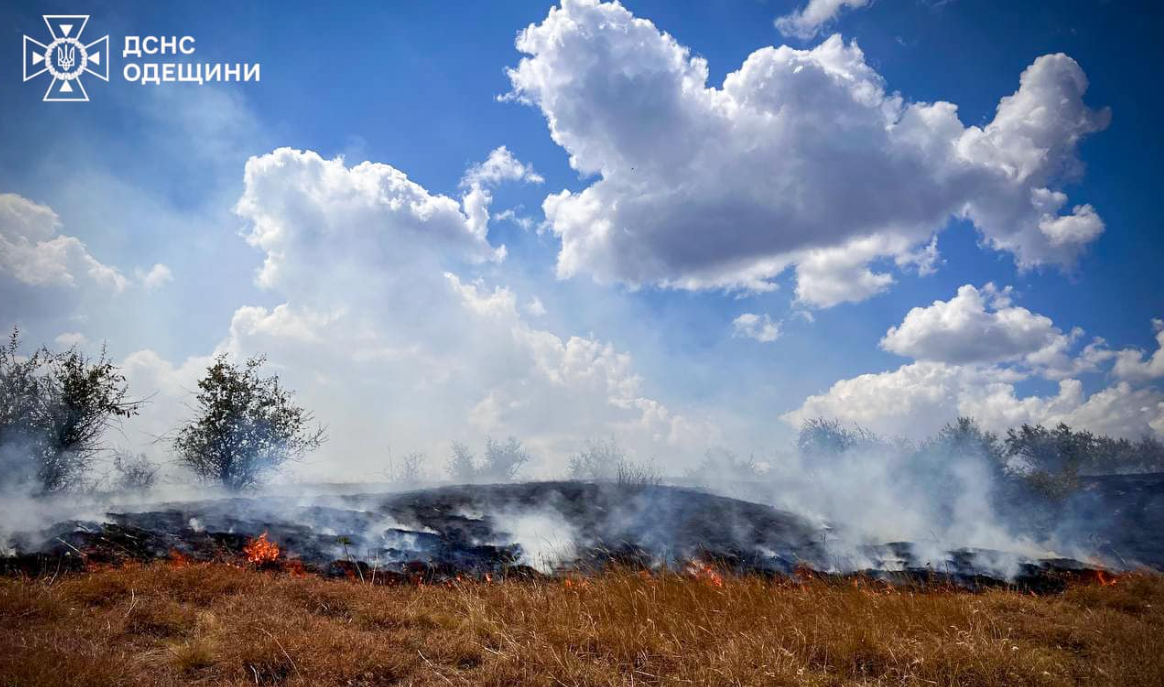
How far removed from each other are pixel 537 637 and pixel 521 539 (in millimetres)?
7213

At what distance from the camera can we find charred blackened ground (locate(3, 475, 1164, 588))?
10.4 metres

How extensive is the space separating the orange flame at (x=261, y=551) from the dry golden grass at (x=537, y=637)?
1.81 meters

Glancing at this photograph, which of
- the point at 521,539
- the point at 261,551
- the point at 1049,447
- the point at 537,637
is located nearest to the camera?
the point at 537,637

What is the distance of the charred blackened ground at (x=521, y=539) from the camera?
10.4 m

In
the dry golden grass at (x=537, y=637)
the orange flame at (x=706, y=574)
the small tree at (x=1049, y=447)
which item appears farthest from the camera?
the small tree at (x=1049, y=447)

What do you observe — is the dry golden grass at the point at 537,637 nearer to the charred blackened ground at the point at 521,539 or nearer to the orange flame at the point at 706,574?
the orange flame at the point at 706,574

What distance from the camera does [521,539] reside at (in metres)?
13.2

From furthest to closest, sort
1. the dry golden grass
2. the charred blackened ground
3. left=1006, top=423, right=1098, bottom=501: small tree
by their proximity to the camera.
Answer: left=1006, top=423, right=1098, bottom=501: small tree < the charred blackened ground < the dry golden grass

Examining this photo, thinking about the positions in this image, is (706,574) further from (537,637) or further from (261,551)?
(261,551)

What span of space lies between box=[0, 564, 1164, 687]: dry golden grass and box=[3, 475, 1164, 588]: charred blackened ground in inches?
76.6

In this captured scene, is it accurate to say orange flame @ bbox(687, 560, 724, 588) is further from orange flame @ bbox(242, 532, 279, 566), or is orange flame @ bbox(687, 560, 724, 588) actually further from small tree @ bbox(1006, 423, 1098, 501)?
small tree @ bbox(1006, 423, 1098, 501)

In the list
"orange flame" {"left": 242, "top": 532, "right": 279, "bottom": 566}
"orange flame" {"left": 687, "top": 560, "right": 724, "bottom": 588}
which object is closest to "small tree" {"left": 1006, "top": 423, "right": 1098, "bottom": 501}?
"orange flame" {"left": 687, "top": 560, "right": 724, "bottom": 588}

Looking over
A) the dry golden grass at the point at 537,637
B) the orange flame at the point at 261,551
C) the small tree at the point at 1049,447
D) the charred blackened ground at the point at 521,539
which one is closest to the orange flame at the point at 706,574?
the dry golden grass at the point at 537,637

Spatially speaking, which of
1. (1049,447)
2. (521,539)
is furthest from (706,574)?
(1049,447)
